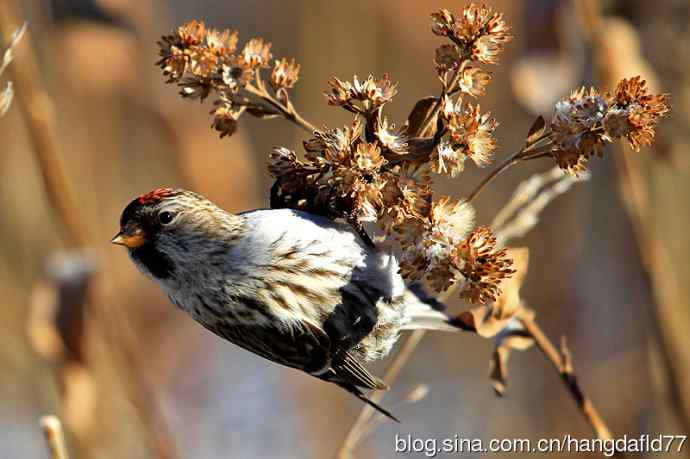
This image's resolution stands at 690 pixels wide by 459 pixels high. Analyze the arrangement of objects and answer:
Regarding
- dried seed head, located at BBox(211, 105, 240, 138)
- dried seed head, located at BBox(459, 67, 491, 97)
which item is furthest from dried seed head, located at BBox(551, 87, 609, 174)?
dried seed head, located at BBox(211, 105, 240, 138)

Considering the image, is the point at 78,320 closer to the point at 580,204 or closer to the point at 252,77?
the point at 252,77

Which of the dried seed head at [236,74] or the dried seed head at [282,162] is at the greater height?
the dried seed head at [236,74]

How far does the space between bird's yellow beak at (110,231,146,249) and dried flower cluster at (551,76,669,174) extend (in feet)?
2.94

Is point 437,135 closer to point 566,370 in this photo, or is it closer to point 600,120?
point 600,120

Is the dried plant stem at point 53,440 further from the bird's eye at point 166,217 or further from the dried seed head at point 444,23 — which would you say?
the dried seed head at point 444,23

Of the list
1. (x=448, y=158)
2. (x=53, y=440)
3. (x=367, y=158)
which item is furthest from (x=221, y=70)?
(x=53, y=440)

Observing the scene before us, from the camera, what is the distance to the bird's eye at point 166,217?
1786 millimetres

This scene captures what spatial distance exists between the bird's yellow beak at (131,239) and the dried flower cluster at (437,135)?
49 centimetres

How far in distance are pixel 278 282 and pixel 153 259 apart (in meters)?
0.26

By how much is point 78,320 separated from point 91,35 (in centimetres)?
68

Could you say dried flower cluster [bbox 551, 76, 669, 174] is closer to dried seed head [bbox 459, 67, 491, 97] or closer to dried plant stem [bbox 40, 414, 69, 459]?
dried seed head [bbox 459, 67, 491, 97]

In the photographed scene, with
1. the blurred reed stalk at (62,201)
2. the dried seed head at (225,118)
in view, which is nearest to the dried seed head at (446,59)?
the dried seed head at (225,118)

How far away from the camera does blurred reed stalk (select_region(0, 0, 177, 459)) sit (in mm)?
1784

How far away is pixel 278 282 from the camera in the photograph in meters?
1.77
